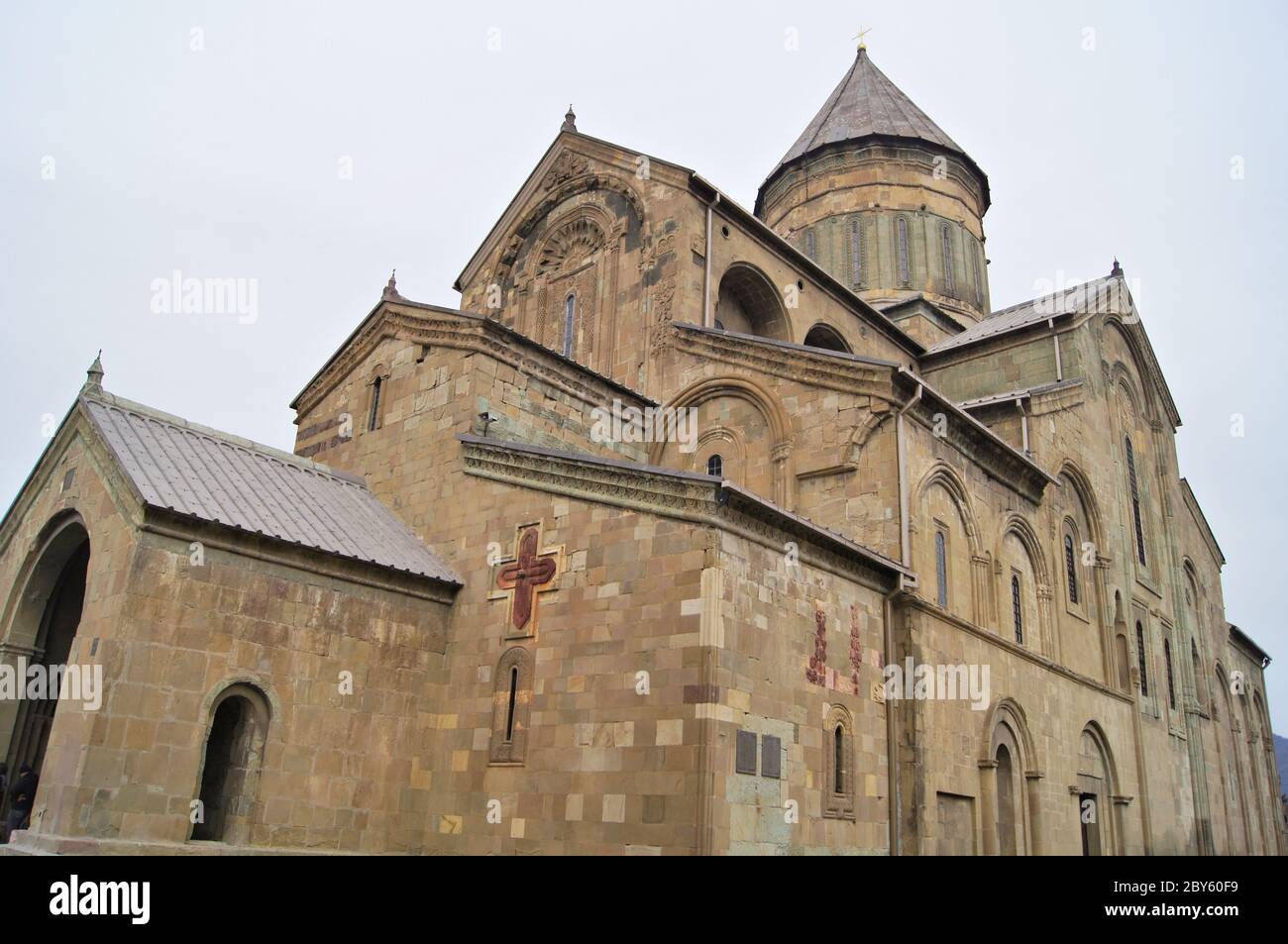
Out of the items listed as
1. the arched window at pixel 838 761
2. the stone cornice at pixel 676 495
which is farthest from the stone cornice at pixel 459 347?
the arched window at pixel 838 761

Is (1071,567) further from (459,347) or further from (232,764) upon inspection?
(232,764)

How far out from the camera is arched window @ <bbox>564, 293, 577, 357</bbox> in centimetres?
1991

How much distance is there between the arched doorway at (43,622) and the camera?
39.7ft

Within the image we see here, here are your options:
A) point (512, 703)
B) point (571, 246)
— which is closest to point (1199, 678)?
point (571, 246)

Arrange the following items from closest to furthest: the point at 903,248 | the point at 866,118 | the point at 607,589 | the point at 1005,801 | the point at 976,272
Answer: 1. the point at 607,589
2. the point at 1005,801
3. the point at 903,248
4. the point at 976,272
5. the point at 866,118

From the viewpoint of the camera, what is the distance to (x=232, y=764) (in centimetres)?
1094

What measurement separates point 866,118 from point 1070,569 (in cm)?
1696

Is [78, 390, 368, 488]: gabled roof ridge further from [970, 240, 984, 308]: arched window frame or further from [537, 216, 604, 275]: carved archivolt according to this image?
[970, 240, 984, 308]: arched window frame

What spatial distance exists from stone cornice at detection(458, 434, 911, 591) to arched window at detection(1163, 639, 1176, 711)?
13.2 metres

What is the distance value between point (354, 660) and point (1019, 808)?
404 inches

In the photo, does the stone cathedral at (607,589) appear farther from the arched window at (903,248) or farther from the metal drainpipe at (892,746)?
the arched window at (903,248)

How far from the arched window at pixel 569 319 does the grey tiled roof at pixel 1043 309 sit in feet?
27.7
